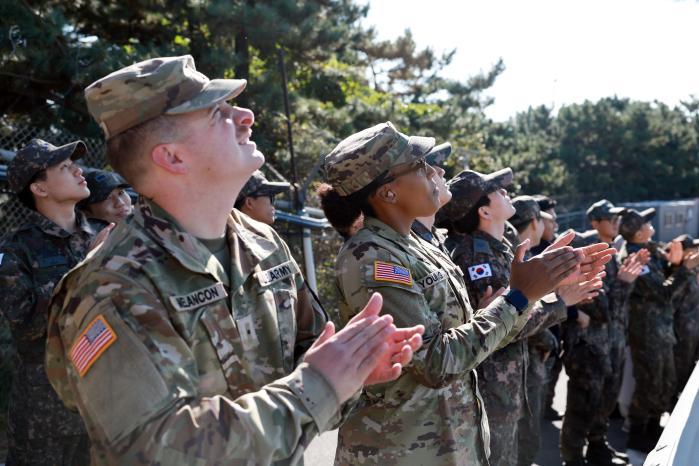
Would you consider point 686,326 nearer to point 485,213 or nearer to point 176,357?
point 485,213

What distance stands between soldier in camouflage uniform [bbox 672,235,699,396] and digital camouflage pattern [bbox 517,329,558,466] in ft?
9.09

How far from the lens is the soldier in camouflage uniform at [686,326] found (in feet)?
22.0

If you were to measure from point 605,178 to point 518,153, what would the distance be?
574 centimetres

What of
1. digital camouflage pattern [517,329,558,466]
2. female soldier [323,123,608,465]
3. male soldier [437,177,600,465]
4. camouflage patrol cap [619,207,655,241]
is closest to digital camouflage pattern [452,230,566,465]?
male soldier [437,177,600,465]

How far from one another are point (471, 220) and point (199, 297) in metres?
2.78

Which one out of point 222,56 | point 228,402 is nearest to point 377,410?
point 228,402

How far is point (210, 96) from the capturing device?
1.65 m

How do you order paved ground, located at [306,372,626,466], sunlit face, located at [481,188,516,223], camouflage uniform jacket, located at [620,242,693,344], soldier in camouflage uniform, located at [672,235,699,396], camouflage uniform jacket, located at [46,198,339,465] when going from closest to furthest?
camouflage uniform jacket, located at [46,198,339,465] → sunlit face, located at [481,188,516,223] → paved ground, located at [306,372,626,466] → camouflage uniform jacket, located at [620,242,693,344] → soldier in camouflage uniform, located at [672,235,699,396]

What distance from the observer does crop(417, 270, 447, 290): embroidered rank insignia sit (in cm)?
249

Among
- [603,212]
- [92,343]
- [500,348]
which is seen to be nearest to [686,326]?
[603,212]

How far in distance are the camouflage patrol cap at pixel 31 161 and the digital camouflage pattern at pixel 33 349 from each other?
0.27 m

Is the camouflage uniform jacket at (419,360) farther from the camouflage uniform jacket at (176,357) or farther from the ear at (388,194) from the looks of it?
the camouflage uniform jacket at (176,357)

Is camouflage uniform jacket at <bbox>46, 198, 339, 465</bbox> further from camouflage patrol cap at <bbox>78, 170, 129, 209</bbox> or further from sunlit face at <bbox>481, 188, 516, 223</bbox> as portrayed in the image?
camouflage patrol cap at <bbox>78, 170, 129, 209</bbox>

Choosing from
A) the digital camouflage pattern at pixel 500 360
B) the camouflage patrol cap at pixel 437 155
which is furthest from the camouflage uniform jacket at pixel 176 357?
the digital camouflage pattern at pixel 500 360
